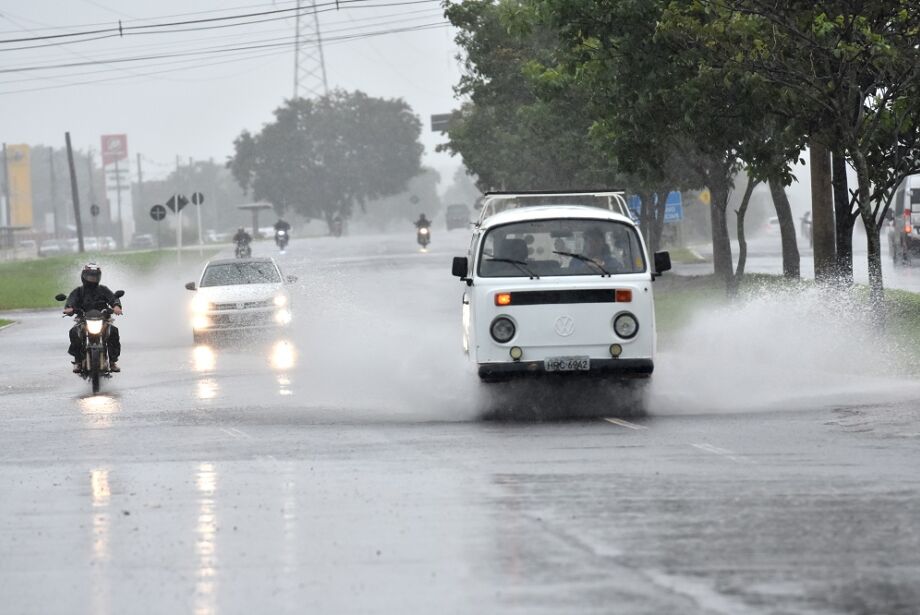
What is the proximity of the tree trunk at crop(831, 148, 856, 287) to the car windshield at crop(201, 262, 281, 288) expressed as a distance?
12008 millimetres

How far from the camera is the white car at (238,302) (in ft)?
99.7

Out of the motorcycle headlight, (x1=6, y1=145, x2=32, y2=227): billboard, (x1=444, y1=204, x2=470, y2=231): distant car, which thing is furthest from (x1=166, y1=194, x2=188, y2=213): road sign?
(x1=6, y1=145, x2=32, y2=227): billboard

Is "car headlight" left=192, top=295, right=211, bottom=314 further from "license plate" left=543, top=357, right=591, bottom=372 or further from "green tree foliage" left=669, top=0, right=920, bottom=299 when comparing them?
"license plate" left=543, top=357, right=591, bottom=372

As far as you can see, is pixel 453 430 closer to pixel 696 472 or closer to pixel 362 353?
pixel 696 472

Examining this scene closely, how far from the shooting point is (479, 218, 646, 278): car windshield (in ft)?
Answer: 53.5

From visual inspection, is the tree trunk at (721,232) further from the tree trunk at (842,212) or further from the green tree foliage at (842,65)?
the green tree foliage at (842,65)

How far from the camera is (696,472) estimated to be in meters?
11.8

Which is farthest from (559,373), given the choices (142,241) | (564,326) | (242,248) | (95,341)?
(142,241)

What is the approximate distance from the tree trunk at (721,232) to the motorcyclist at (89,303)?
13.0m

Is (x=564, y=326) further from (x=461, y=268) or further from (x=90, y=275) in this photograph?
(x=90, y=275)

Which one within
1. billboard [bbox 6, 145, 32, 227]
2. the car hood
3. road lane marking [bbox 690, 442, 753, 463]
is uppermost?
billboard [bbox 6, 145, 32, 227]

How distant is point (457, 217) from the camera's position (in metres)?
149

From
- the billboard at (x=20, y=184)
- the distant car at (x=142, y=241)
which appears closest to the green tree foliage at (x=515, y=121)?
the distant car at (x=142, y=241)

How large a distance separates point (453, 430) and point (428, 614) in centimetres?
798
